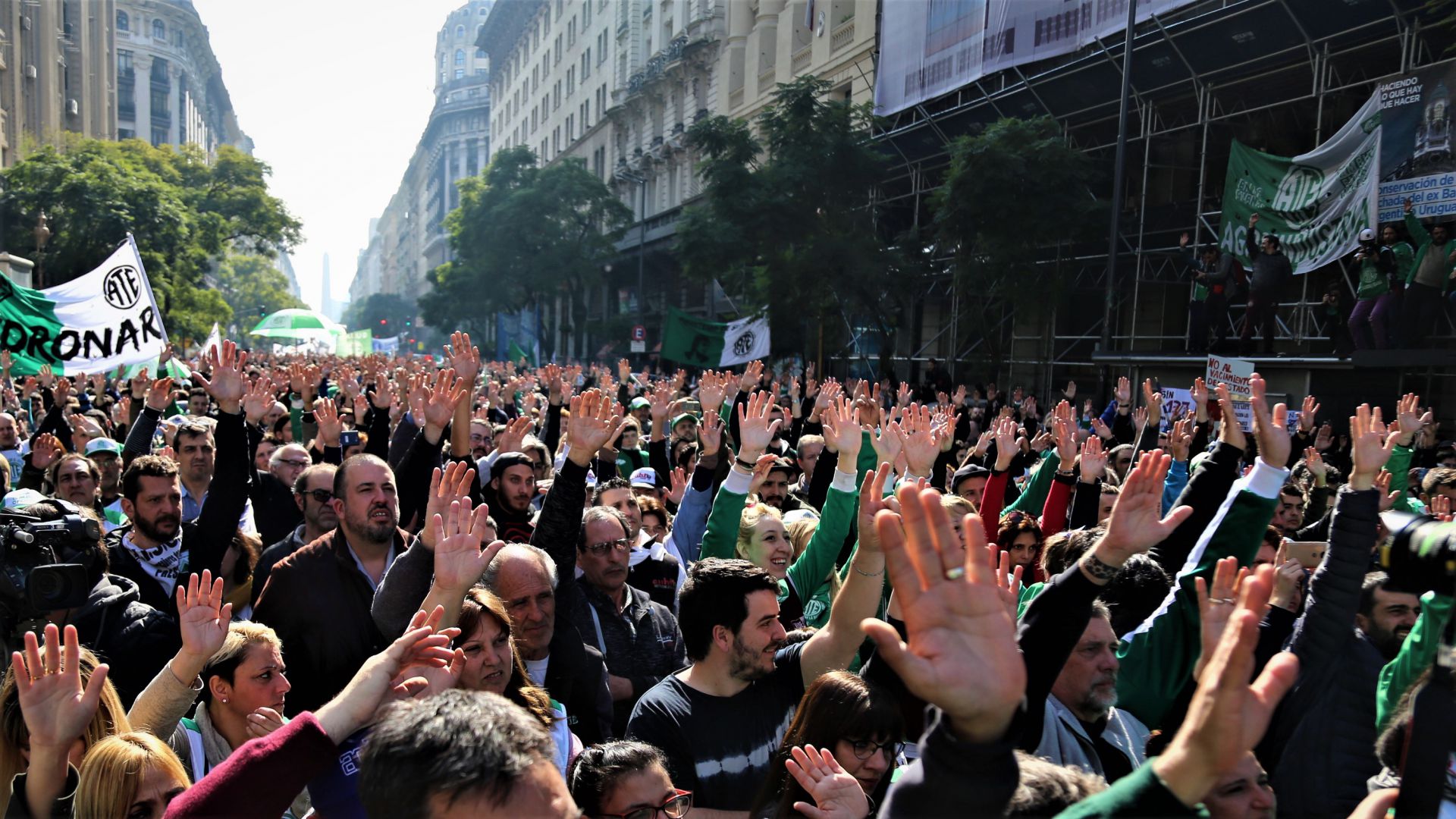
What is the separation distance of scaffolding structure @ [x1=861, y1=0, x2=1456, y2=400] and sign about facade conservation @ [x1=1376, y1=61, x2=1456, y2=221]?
34 cm

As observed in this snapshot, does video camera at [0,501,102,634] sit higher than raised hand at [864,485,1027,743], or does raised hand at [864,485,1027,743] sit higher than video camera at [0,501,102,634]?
raised hand at [864,485,1027,743]

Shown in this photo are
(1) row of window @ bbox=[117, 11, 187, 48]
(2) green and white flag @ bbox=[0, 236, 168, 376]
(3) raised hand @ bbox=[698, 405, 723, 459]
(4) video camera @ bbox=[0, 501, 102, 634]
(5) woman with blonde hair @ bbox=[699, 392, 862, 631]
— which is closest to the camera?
(4) video camera @ bbox=[0, 501, 102, 634]

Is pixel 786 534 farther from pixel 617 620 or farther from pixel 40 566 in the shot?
pixel 40 566

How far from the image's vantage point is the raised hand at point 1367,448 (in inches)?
137

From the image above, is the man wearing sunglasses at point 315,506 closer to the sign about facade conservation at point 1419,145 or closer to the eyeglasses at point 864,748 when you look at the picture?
the eyeglasses at point 864,748

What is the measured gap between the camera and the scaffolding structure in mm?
15055

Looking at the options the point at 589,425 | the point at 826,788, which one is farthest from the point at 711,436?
the point at 826,788

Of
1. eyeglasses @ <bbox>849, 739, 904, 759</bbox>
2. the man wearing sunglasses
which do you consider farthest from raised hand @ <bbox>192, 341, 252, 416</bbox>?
eyeglasses @ <bbox>849, 739, 904, 759</bbox>

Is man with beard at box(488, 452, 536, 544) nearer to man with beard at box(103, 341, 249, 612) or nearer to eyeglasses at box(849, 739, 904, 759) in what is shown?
man with beard at box(103, 341, 249, 612)

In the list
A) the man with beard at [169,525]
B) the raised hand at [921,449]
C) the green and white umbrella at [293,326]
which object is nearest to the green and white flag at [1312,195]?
the raised hand at [921,449]

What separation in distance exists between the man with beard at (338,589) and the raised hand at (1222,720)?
2.95 m

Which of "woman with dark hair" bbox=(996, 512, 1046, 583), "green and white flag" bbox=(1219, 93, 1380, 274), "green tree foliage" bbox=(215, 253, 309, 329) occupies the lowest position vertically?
"woman with dark hair" bbox=(996, 512, 1046, 583)

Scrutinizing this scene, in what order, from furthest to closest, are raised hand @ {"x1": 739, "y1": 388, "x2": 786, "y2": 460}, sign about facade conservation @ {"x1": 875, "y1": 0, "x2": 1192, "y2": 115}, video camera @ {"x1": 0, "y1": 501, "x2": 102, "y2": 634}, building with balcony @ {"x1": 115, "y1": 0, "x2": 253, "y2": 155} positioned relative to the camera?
building with balcony @ {"x1": 115, "y1": 0, "x2": 253, "y2": 155} → sign about facade conservation @ {"x1": 875, "y1": 0, "x2": 1192, "y2": 115} → raised hand @ {"x1": 739, "y1": 388, "x2": 786, "y2": 460} → video camera @ {"x1": 0, "y1": 501, "x2": 102, "y2": 634}

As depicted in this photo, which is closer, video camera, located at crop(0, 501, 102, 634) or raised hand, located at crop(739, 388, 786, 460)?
video camera, located at crop(0, 501, 102, 634)
